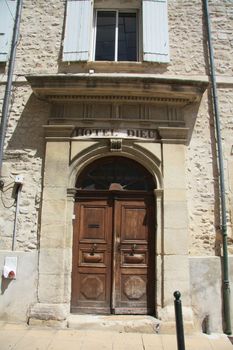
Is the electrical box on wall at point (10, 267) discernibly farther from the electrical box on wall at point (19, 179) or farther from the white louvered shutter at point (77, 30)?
the white louvered shutter at point (77, 30)

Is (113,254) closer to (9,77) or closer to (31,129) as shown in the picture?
(31,129)

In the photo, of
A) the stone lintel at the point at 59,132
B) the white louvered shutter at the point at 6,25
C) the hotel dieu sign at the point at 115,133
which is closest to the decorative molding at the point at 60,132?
the stone lintel at the point at 59,132

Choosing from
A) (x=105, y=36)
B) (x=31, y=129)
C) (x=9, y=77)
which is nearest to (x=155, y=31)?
(x=105, y=36)

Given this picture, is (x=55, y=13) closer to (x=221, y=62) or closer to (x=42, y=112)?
(x=42, y=112)

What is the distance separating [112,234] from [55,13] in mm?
4694

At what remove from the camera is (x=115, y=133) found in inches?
230

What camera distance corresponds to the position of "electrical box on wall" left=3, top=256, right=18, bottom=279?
5.30 m

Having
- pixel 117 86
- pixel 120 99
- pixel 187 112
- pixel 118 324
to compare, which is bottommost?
pixel 118 324

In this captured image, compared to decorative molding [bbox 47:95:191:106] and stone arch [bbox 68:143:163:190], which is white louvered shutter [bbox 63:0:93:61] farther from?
stone arch [bbox 68:143:163:190]

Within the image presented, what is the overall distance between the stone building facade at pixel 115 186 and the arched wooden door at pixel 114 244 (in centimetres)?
2

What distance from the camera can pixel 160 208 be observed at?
556 centimetres

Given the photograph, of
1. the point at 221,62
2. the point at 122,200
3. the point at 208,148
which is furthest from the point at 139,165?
the point at 221,62

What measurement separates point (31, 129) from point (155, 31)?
3165 mm

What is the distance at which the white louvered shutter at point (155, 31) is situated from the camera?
627 centimetres
